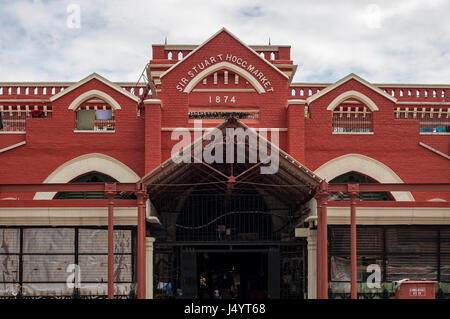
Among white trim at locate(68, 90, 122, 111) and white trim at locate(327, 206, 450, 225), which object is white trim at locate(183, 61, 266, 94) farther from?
white trim at locate(327, 206, 450, 225)

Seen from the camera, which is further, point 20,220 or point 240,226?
point 240,226

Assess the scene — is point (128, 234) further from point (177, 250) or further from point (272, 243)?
point (272, 243)

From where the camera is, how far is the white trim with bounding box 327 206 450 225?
22.6 metres

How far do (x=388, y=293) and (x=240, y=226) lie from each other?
240 inches

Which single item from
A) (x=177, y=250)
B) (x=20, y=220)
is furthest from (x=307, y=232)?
(x=20, y=220)

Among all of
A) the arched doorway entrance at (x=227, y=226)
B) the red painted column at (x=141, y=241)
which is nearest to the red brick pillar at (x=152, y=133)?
the arched doorway entrance at (x=227, y=226)

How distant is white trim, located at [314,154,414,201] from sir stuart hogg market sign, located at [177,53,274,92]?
367 cm

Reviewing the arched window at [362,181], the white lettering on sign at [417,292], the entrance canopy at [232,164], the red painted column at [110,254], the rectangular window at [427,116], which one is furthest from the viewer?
the rectangular window at [427,116]

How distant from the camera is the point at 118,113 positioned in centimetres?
2512

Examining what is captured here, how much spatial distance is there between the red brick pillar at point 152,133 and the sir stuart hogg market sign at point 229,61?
1.42 meters

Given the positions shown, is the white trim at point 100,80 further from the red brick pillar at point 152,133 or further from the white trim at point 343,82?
the white trim at point 343,82

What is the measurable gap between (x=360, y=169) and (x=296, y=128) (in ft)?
9.29

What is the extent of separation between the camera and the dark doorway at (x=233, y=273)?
30844 millimetres

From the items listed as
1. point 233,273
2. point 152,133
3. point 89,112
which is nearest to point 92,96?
point 89,112
